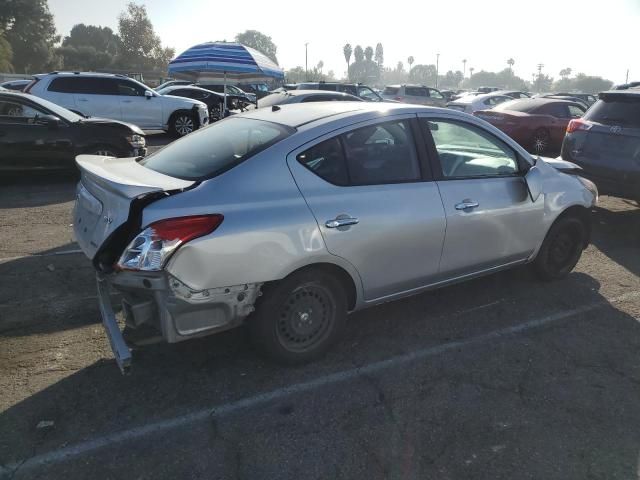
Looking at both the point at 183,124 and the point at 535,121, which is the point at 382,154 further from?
the point at 183,124

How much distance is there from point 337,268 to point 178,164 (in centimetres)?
128

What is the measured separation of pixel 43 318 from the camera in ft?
12.7

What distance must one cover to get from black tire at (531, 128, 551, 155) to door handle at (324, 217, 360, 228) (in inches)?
449

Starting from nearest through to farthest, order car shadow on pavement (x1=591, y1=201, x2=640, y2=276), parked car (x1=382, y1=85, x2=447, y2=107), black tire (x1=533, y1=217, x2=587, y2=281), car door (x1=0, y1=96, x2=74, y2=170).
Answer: black tire (x1=533, y1=217, x2=587, y2=281)
car shadow on pavement (x1=591, y1=201, x2=640, y2=276)
car door (x1=0, y1=96, x2=74, y2=170)
parked car (x1=382, y1=85, x2=447, y2=107)

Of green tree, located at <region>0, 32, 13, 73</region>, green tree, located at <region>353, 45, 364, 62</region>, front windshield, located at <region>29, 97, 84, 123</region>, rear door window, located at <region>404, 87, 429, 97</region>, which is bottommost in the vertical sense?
front windshield, located at <region>29, 97, 84, 123</region>

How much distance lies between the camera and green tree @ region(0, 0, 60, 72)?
6059cm

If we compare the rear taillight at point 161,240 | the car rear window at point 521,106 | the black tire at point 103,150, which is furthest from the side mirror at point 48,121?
the car rear window at point 521,106

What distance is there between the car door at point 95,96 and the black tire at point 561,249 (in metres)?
11.8

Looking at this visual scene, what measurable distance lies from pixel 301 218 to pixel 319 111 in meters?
1.01

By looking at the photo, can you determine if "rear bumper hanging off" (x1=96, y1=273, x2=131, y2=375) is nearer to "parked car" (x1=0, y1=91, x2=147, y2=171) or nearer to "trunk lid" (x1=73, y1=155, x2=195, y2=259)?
"trunk lid" (x1=73, y1=155, x2=195, y2=259)

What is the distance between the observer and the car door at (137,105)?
13344 mm

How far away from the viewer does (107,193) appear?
3004 mm

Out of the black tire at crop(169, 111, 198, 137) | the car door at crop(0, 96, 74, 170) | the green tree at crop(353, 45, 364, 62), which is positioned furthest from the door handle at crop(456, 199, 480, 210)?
the green tree at crop(353, 45, 364, 62)

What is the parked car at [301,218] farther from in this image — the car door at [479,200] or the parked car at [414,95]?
the parked car at [414,95]
